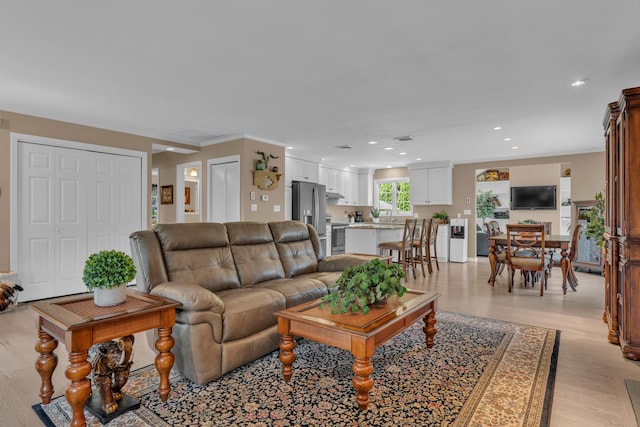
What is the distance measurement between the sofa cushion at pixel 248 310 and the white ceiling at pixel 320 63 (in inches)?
72.7

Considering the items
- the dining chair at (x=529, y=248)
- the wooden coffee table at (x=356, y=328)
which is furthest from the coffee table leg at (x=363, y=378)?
the dining chair at (x=529, y=248)

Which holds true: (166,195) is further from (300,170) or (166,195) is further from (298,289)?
(298,289)

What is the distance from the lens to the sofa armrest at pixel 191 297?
2.08 meters

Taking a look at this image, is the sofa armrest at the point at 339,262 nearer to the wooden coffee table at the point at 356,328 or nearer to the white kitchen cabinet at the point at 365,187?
the wooden coffee table at the point at 356,328

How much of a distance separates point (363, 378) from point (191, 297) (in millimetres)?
1080

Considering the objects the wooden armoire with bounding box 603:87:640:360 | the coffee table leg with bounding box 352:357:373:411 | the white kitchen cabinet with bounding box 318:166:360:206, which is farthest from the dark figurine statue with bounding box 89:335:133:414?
the white kitchen cabinet with bounding box 318:166:360:206

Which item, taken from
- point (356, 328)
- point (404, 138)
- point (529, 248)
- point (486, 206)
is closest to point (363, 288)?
point (356, 328)

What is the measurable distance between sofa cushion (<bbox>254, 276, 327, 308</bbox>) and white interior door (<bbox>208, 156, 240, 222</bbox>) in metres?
2.90

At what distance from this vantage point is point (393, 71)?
3072mm

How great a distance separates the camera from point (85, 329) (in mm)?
1625

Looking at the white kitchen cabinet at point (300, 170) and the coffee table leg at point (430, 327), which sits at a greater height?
the white kitchen cabinet at point (300, 170)

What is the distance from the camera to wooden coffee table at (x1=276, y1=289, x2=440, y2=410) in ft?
6.02

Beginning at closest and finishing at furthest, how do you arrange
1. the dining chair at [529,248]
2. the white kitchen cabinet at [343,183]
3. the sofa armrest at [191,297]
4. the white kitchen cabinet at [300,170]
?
1. the sofa armrest at [191,297]
2. the dining chair at [529,248]
3. the white kitchen cabinet at [300,170]
4. the white kitchen cabinet at [343,183]

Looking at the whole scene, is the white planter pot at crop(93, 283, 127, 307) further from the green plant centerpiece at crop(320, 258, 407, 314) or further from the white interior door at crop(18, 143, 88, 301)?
the white interior door at crop(18, 143, 88, 301)
